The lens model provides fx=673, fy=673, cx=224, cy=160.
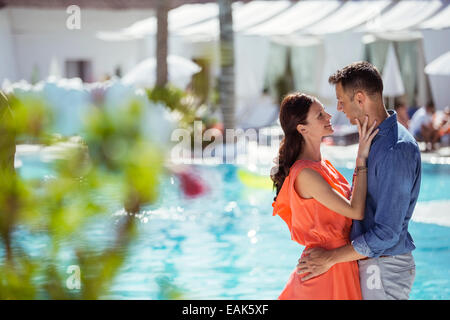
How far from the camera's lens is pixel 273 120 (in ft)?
64.8

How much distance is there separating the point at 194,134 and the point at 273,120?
6.96 meters

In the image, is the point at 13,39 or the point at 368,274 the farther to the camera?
the point at 13,39

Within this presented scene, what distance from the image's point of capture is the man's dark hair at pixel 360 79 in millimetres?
2287

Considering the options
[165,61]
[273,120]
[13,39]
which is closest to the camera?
[165,61]

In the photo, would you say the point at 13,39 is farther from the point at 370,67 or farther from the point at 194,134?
the point at 370,67

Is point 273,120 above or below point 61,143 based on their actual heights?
below

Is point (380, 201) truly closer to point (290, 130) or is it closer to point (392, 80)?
point (290, 130)

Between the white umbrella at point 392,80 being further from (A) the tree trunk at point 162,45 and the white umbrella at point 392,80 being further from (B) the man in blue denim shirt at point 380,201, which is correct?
(B) the man in blue denim shirt at point 380,201

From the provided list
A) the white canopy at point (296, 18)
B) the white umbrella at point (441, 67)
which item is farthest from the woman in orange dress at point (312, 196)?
the white canopy at point (296, 18)

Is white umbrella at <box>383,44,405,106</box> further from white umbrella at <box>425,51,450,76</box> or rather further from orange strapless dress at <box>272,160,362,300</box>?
orange strapless dress at <box>272,160,362,300</box>

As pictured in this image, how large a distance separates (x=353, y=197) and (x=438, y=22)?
17116 mm
